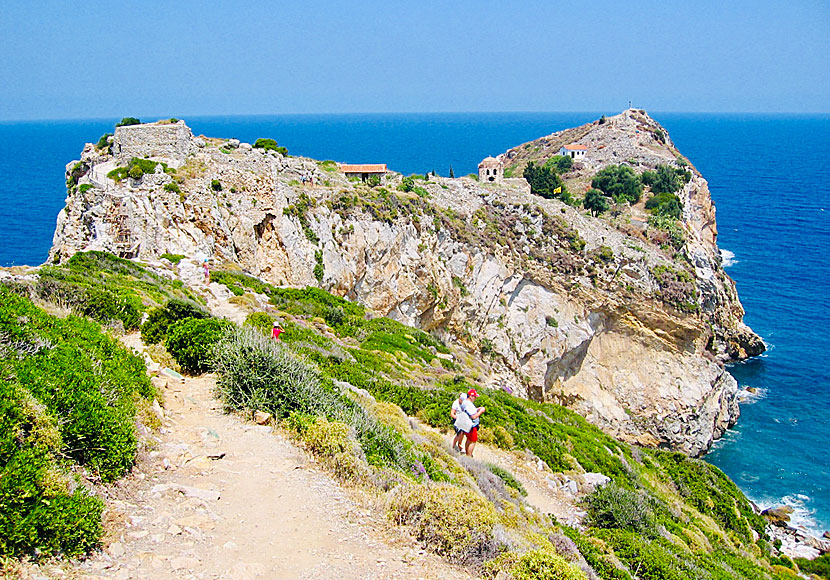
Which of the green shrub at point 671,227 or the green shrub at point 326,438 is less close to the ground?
the green shrub at point 671,227

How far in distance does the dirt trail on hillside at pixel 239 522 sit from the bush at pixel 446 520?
0.24 meters

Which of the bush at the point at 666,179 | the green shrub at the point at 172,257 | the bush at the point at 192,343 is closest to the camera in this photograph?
the bush at the point at 192,343

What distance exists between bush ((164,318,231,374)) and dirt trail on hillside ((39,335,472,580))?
289 cm

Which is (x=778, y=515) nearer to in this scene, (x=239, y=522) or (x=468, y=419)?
(x=468, y=419)

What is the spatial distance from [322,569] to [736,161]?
186 m

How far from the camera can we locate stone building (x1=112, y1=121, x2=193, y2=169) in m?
29.1

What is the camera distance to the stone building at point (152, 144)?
29.1 m

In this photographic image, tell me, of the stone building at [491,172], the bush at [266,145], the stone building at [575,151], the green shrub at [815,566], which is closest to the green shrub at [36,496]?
the green shrub at [815,566]

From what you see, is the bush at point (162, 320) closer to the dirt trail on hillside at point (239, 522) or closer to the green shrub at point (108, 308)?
the green shrub at point (108, 308)

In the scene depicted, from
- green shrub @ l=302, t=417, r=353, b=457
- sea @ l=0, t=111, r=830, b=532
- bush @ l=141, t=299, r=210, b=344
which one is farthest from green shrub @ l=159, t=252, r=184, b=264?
sea @ l=0, t=111, r=830, b=532

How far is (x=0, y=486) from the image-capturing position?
21.2 ft

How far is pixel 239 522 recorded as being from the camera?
8.11 m

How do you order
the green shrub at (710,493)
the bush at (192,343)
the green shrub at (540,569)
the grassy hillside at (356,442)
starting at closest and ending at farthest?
the grassy hillside at (356,442), the green shrub at (540,569), the bush at (192,343), the green shrub at (710,493)

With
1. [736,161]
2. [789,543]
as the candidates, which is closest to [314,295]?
[789,543]
